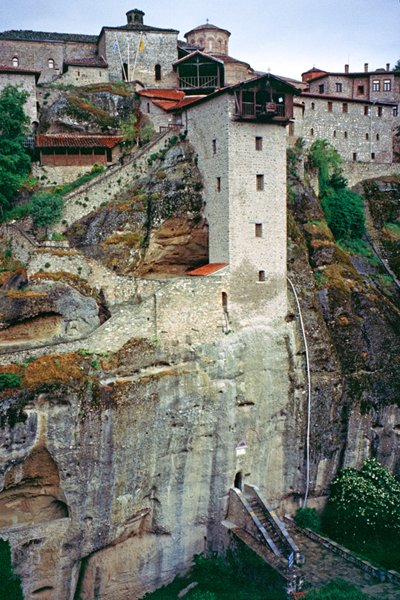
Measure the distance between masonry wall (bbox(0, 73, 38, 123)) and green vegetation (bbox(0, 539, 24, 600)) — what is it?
24213mm

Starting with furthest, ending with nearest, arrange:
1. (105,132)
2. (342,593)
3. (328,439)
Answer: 1. (105,132)
2. (328,439)
3. (342,593)

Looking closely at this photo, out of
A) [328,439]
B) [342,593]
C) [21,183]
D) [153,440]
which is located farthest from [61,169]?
[342,593]

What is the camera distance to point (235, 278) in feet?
108

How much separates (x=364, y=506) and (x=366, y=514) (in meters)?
0.42

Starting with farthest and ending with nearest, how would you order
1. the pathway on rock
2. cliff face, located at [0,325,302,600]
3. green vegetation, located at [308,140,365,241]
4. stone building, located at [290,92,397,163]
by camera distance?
1. stone building, located at [290,92,397,163]
2. green vegetation, located at [308,140,365,241]
3. the pathway on rock
4. cliff face, located at [0,325,302,600]

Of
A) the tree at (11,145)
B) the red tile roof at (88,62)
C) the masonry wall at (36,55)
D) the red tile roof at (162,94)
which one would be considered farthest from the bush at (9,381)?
the masonry wall at (36,55)

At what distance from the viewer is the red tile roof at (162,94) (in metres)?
41.2

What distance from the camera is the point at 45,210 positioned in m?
34.3

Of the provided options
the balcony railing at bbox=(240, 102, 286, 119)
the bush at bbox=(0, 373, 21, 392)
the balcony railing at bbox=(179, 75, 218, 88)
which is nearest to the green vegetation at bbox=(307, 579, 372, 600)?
the bush at bbox=(0, 373, 21, 392)

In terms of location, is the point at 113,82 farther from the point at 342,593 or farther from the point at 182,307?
the point at 342,593

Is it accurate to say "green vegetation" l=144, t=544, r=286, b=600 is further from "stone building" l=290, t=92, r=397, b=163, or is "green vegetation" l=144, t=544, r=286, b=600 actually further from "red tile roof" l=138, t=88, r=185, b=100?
"stone building" l=290, t=92, r=397, b=163

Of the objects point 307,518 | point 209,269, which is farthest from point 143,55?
point 307,518

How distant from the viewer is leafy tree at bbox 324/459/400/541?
110 feet

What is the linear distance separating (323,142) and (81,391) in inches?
1032
